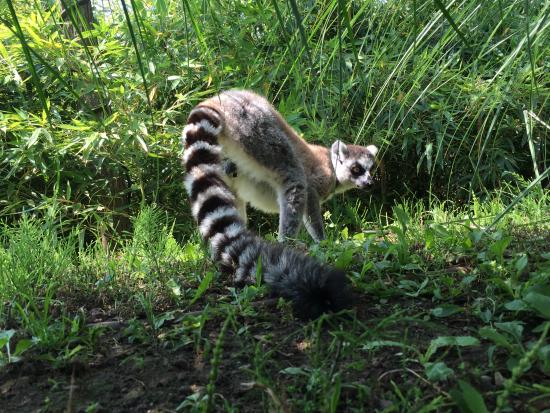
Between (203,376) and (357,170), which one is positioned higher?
(203,376)

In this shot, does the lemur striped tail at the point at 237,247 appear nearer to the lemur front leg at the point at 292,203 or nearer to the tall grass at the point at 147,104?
the tall grass at the point at 147,104

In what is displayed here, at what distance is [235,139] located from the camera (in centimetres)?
463

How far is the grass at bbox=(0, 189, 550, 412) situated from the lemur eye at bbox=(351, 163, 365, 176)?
3083mm

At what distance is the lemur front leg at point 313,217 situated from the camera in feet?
16.5

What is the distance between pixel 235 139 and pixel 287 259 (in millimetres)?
2546

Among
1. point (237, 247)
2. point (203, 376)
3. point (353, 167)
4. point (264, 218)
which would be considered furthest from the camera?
point (264, 218)

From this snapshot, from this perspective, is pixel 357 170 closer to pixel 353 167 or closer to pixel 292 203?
pixel 353 167

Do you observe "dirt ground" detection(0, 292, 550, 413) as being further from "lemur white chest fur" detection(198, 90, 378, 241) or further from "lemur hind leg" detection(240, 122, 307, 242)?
"lemur hind leg" detection(240, 122, 307, 242)

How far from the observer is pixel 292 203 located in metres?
4.83

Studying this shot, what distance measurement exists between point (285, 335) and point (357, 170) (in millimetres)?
4135

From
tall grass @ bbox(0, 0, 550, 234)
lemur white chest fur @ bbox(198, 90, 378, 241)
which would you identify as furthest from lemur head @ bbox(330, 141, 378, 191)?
lemur white chest fur @ bbox(198, 90, 378, 241)

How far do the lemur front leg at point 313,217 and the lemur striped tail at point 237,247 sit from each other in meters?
1.19

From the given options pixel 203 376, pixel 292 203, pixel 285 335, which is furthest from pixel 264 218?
pixel 203 376

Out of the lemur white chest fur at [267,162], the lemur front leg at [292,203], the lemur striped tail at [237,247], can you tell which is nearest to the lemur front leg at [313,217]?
the lemur white chest fur at [267,162]
